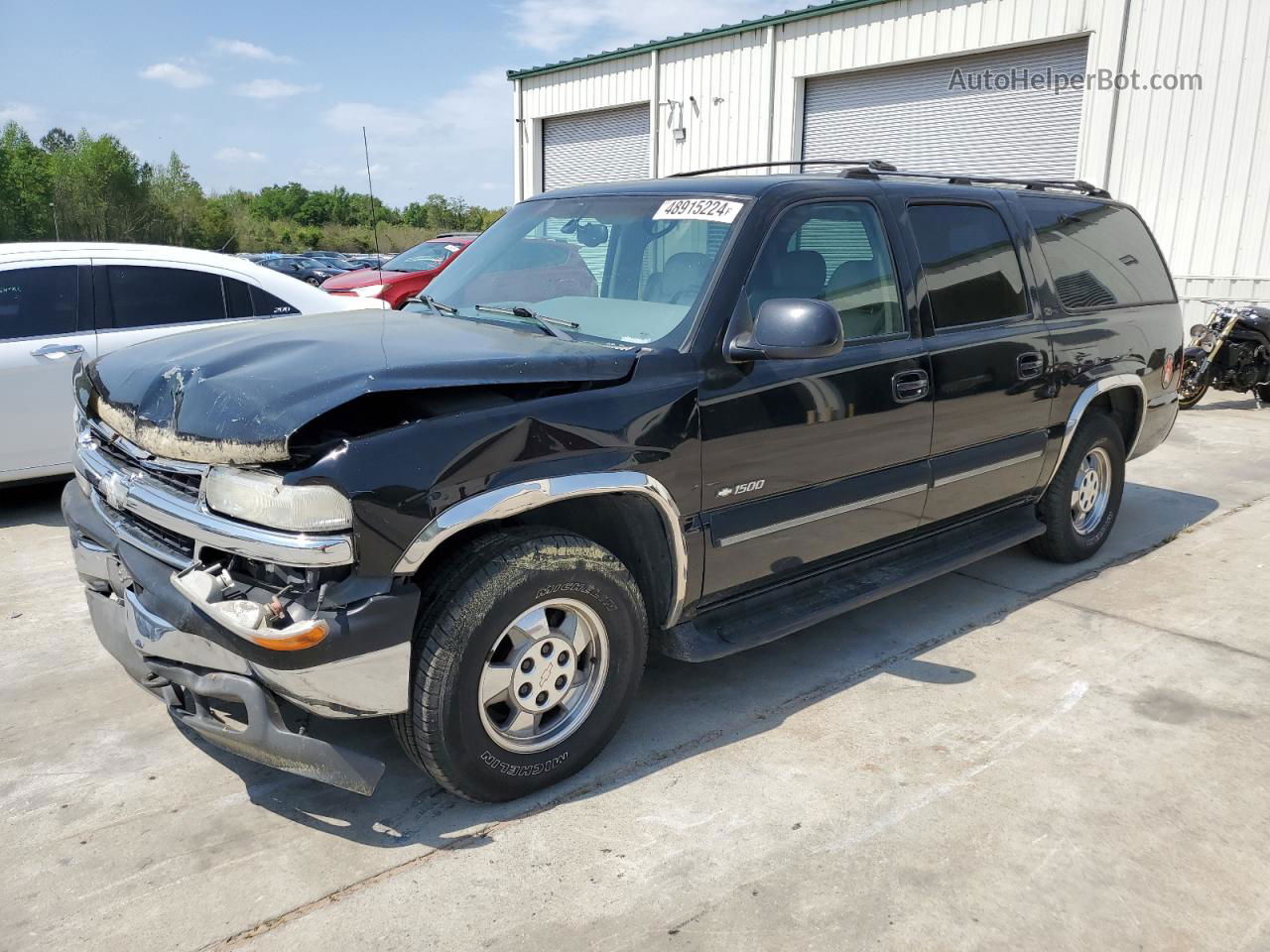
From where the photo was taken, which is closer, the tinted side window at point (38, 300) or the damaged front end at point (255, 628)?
the damaged front end at point (255, 628)

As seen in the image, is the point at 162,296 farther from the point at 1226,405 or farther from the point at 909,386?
the point at 1226,405

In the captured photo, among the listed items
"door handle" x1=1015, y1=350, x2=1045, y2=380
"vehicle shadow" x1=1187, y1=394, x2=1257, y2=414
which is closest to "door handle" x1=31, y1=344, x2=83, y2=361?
"door handle" x1=1015, y1=350, x2=1045, y2=380

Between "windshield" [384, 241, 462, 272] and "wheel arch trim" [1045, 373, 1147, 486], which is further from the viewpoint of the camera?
"windshield" [384, 241, 462, 272]

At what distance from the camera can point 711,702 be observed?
386cm

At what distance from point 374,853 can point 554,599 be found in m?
0.90

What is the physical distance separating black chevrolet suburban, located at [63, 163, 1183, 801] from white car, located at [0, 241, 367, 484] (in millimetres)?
2787

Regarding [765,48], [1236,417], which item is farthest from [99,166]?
[1236,417]

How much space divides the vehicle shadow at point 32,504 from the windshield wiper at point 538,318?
12.0ft

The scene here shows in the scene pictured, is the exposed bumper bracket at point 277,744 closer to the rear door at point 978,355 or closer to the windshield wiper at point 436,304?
the windshield wiper at point 436,304

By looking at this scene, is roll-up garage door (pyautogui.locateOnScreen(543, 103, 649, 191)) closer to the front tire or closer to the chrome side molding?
the chrome side molding

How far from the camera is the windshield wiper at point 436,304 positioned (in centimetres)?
395

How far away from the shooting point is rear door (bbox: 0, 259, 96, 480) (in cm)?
579

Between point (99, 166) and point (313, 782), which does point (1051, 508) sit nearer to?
point (313, 782)

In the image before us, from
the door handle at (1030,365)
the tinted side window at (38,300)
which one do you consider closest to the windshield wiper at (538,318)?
the door handle at (1030,365)
